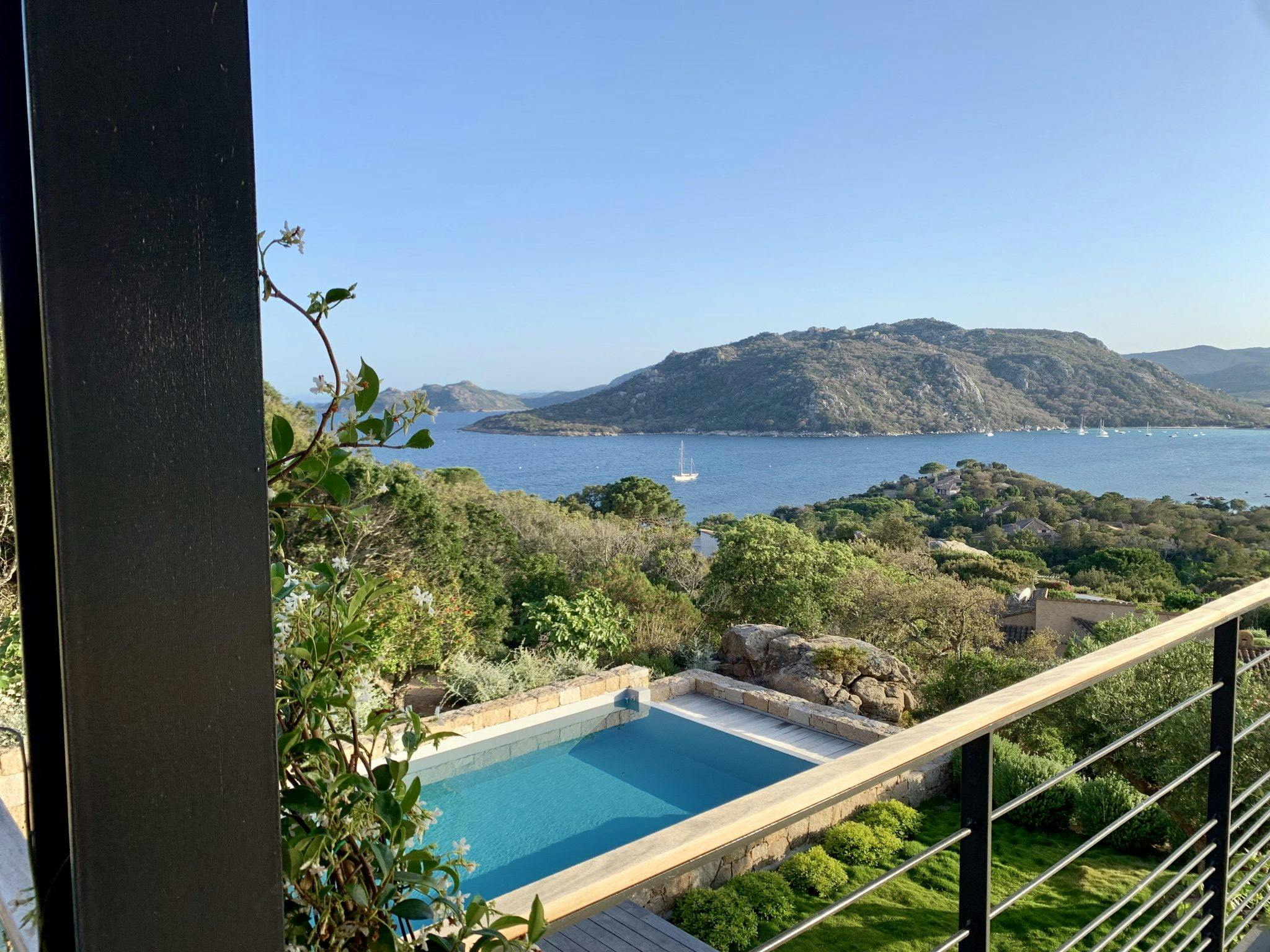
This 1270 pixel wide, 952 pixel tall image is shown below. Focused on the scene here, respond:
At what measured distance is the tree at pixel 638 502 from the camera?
65.3 feet

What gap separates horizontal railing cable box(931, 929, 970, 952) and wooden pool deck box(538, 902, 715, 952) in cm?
390

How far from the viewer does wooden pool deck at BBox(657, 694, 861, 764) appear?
733cm

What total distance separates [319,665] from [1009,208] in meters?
40.1

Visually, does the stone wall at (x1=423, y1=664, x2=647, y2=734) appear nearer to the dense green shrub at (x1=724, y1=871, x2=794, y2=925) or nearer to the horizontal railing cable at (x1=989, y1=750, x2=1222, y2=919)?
the dense green shrub at (x1=724, y1=871, x2=794, y2=925)

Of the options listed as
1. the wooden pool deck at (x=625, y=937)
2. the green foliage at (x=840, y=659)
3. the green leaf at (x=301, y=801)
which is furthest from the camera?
the green foliage at (x=840, y=659)

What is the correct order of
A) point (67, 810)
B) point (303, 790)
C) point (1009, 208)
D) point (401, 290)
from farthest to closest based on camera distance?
point (1009, 208) → point (401, 290) → point (303, 790) → point (67, 810)

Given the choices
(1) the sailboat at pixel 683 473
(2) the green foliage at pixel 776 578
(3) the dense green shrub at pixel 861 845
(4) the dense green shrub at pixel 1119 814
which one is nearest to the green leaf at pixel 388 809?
(3) the dense green shrub at pixel 861 845

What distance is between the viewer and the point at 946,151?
31609mm

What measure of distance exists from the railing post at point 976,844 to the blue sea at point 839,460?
2908 cm

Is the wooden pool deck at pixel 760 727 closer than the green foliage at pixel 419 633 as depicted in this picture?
Yes

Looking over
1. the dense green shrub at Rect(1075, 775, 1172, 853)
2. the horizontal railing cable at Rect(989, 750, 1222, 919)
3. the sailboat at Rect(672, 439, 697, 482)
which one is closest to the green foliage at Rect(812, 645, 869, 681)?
the dense green shrub at Rect(1075, 775, 1172, 853)

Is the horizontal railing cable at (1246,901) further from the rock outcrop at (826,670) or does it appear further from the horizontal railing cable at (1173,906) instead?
the rock outcrop at (826,670)

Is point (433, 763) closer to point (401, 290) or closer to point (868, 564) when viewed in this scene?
point (868, 564)

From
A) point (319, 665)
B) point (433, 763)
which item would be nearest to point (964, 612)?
point (433, 763)
